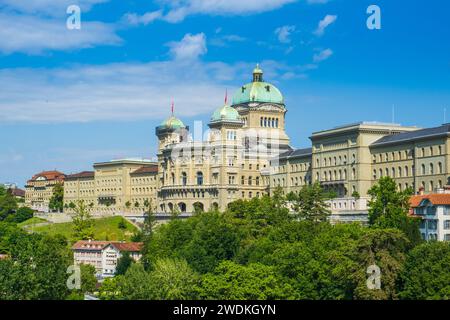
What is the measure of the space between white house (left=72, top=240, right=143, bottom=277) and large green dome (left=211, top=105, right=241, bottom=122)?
38.1 m

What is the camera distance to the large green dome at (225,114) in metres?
167

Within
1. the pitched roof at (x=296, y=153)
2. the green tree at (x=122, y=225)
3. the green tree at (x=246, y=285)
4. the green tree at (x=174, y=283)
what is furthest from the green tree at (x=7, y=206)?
the green tree at (x=246, y=285)

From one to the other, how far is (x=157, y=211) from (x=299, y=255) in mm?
104651

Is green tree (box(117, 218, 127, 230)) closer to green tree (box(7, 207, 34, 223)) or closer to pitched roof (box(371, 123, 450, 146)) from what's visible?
green tree (box(7, 207, 34, 223))

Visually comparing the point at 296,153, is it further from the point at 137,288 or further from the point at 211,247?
the point at 137,288

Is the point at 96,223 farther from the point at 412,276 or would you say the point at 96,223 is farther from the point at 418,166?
the point at 412,276

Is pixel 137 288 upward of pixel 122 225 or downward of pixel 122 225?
downward

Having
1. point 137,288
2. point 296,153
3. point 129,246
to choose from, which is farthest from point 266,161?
point 137,288

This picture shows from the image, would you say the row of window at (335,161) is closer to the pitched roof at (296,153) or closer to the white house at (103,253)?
the pitched roof at (296,153)

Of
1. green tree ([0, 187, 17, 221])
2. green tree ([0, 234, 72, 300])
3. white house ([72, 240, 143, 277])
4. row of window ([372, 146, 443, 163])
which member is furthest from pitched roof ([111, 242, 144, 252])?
green tree ([0, 187, 17, 221])

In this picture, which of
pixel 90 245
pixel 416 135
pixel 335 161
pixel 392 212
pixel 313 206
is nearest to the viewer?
pixel 392 212

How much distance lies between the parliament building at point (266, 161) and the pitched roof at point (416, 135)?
0.19 m

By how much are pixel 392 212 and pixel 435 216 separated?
5.51m

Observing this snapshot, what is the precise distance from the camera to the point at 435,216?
93.2 meters
